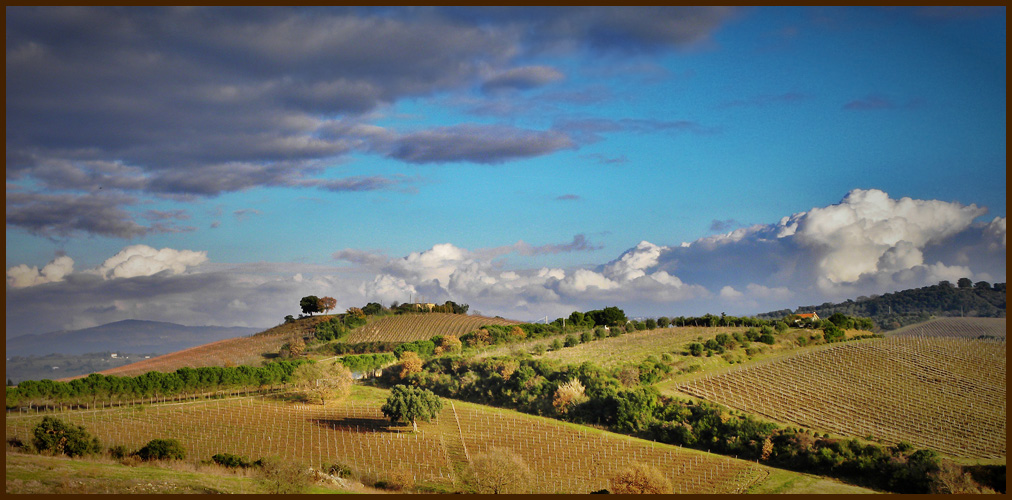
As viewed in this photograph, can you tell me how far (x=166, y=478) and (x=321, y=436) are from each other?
14802mm

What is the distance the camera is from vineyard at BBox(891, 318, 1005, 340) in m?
95.6

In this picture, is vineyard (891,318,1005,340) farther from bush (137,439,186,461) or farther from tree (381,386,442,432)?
bush (137,439,186,461)

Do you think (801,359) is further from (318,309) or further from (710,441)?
(318,309)

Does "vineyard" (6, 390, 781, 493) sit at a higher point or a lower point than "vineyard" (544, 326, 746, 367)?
lower

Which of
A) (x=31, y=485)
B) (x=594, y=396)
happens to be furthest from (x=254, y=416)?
(x=594, y=396)

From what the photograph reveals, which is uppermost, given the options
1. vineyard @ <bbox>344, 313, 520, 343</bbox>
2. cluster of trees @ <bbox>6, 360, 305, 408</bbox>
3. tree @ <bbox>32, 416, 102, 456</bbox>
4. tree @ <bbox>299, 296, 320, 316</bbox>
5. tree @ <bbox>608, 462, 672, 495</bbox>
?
tree @ <bbox>299, 296, 320, 316</bbox>

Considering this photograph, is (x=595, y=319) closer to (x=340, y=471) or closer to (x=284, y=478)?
(x=340, y=471)

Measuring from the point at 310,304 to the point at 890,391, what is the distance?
96079 mm

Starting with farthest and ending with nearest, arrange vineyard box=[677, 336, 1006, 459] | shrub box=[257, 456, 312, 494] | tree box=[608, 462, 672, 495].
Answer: vineyard box=[677, 336, 1006, 459]
tree box=[608, 462, 672, 495]
shrub box=[257, 456, 312, 494]

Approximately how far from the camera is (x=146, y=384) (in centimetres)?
5716

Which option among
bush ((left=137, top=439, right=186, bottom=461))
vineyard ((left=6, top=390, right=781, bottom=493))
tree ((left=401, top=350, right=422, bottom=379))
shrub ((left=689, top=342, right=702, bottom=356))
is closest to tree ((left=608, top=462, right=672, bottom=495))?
vineyard ((left=6, top=390, right=781, bottom=493))

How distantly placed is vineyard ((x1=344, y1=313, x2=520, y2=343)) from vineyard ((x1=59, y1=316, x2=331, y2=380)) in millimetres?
10930

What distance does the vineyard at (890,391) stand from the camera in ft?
160

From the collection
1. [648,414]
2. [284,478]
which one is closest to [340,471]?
[284,478]
